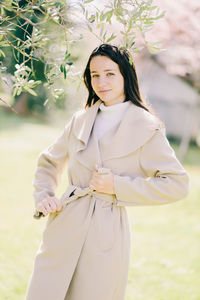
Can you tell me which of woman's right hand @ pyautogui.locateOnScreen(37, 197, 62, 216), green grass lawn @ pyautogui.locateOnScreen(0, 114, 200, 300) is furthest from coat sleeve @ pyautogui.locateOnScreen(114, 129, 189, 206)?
green grass lawn @ pyautogui.locateOnScreen(0, 114, 200, 300)

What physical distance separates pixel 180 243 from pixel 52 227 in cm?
373

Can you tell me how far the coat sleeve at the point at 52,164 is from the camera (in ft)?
8.09

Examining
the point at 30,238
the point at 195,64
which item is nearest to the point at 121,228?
the point at 30,238

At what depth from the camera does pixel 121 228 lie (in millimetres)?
2186

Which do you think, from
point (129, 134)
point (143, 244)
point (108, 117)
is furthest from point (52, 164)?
point (143, 244)

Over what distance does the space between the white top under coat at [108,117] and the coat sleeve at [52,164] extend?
233 mm

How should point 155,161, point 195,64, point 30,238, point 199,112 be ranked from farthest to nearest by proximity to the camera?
point 199,112 < point 195,64 < point 30,238 < point 155,161

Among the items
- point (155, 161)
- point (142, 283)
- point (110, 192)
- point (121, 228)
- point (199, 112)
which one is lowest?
point (199, 112)

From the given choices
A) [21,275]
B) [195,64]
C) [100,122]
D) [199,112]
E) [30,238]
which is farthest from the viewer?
[199,112]

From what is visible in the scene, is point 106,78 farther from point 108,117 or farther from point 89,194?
point 89,194

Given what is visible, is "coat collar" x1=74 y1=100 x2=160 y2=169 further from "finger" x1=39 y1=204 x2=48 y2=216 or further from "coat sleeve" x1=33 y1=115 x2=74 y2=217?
"finger" x1=39 y1=204 x2=48 y2=216

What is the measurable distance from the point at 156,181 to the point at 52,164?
76 centimetres

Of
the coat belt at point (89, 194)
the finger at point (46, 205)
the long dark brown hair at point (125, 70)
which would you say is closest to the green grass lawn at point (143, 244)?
the finger at point (46, 205)

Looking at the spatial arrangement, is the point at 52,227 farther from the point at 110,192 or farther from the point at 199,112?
the point at 199,112
